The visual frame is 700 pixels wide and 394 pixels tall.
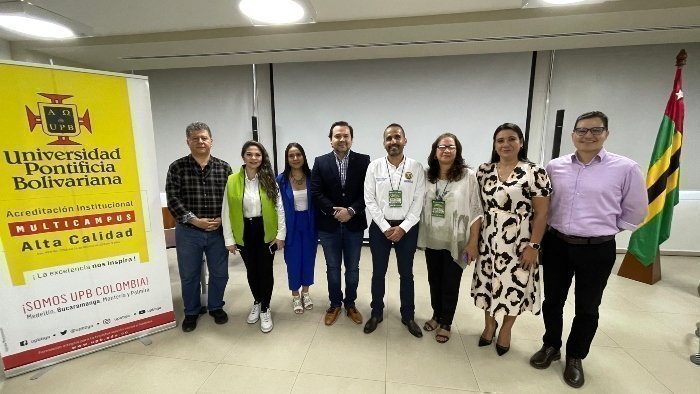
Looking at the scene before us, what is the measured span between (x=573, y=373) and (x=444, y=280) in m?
0.96

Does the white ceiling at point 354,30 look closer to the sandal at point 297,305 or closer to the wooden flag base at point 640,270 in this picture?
the wooden flag base at point 640,270

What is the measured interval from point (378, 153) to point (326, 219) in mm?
2394

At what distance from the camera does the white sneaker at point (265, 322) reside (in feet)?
7.75

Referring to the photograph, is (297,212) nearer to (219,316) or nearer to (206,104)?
(219,316)

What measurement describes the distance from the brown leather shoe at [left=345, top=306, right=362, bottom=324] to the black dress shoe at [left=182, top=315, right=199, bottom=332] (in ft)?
4.42

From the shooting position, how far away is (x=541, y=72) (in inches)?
156

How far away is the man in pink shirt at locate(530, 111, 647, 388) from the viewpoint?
64.1 inches

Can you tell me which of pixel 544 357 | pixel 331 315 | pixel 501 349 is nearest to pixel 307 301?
pixel 331 315

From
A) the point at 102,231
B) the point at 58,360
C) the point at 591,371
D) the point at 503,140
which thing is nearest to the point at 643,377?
the point at 591,371

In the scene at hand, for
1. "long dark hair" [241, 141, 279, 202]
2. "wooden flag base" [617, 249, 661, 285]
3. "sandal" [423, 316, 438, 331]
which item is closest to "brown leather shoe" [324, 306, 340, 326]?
"sandal" [423, 316, 438, 331]

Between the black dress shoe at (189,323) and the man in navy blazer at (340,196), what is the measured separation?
4.26 feet

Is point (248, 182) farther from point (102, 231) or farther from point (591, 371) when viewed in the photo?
point (591, 371)

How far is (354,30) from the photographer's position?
300 cm

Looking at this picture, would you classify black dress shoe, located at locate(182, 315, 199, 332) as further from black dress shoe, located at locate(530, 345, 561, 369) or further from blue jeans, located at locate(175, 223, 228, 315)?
black dress shoe, located at locate(530, 345, 561, 369)
